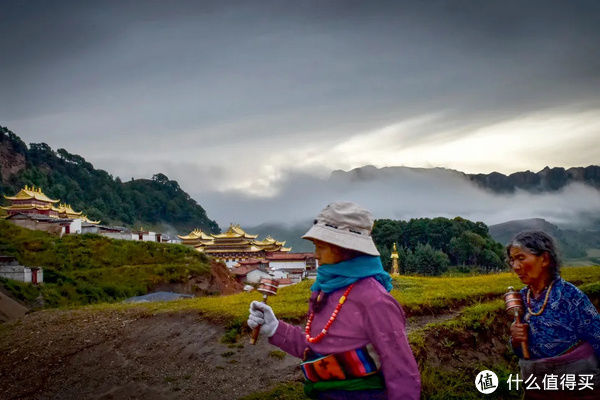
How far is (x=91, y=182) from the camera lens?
87688 millimetres

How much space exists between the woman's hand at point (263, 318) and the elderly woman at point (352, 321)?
0.24 m

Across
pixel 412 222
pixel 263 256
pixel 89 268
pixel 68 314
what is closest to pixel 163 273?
pixel 89 268

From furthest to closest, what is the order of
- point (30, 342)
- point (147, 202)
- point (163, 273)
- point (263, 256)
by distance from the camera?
point (147, 202) < point (263, 256) < point (163, 273) < point (30, 342)

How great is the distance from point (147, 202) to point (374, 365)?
98911 millimetres

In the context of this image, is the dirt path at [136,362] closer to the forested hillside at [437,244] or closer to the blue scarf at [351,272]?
the blue scarf at [351,272]

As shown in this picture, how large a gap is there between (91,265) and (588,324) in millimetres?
33110

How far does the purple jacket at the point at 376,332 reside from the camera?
2.29 metres

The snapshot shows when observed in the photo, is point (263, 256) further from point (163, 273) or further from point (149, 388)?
point (149, 388)

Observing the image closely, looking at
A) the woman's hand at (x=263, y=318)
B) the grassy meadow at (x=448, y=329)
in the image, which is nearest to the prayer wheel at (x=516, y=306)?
the woman's hand at (x=263, y=318)

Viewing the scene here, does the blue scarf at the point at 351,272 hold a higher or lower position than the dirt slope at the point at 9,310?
higher

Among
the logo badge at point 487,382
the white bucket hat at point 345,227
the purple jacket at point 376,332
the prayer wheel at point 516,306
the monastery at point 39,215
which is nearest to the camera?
the purple jacket at point 376,332

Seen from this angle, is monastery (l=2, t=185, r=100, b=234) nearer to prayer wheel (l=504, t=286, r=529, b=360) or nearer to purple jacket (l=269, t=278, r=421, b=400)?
purple jacket (l=269, t=278, r=421, b=400)

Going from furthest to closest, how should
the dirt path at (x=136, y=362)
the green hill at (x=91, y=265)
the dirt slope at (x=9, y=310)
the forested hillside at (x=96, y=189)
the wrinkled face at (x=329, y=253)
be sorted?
the forested hillside at (x=96, y=189), the green hill at (x=91, y=265), the dirt slope at (x=9, y=310), the dirt path at (x=136, y=362), the wrinkled face at (x=329, y=253)

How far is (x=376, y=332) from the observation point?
7.76 ft
